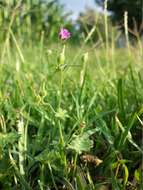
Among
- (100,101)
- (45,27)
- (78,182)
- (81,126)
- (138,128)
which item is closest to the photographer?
(78,182)

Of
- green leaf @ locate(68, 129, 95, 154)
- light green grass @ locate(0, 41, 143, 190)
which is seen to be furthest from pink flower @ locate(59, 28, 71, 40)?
green leaf @ locate(68, 129, 95, 154)

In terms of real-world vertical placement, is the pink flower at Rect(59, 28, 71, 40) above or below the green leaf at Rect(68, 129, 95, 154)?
above

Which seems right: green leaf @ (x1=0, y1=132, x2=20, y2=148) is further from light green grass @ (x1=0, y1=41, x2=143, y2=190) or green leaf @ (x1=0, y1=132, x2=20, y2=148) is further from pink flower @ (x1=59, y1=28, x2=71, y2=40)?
pink flower @ (x1=59, y1=28, x2=71, y2=40)

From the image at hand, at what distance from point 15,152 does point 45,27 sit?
5103 millimetres

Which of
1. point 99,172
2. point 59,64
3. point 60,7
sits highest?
point 60,7

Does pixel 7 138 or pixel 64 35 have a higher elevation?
pixel 64 35

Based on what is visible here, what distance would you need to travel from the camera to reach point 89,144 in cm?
81

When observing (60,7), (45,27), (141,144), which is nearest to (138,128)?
(141,144)

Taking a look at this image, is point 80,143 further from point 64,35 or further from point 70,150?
point 64,35

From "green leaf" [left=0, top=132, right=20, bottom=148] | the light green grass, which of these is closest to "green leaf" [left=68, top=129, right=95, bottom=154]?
the light green grass

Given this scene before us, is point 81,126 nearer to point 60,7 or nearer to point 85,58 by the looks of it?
point 85,58

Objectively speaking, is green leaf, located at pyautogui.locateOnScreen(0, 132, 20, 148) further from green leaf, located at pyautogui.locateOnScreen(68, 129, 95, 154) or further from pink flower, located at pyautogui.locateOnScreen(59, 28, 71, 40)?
pink flower, located at pyautogui.locateOnScreen(59, 28, 71, 40)

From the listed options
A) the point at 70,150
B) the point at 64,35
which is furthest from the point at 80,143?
the point at 64,35

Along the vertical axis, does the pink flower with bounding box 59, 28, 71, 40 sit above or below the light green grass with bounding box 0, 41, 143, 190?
above
